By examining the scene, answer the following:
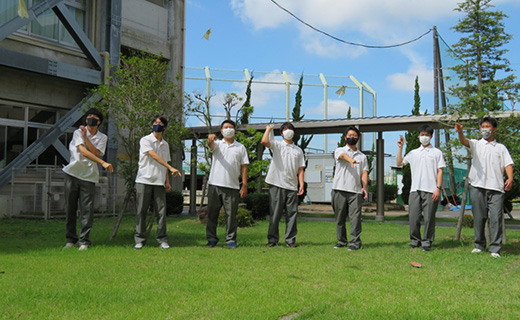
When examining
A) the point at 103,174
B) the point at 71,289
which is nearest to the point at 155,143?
the point at 71,289

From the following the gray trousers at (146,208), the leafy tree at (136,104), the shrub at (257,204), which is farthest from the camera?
the shrub at (257,204)

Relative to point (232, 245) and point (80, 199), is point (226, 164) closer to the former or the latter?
point (232, 245)

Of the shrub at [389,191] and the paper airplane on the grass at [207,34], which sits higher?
the paper airplane on the grass at [207,34]

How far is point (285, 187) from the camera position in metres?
7.40

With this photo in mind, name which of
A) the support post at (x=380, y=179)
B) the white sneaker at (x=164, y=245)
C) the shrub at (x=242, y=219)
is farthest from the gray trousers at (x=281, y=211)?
the support post at (x=380, y=179)

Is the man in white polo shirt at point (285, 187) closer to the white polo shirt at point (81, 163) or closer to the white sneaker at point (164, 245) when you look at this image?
the white sneaker at point (164, 245)

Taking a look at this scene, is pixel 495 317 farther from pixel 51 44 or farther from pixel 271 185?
pixel 51 44

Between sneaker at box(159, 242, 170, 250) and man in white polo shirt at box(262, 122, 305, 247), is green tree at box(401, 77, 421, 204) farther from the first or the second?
sneaker at box(159, 242, 170, 250)

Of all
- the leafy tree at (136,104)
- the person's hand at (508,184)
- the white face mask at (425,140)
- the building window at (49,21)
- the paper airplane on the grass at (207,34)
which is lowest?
the person's hand at (508,184)

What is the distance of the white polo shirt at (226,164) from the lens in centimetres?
715

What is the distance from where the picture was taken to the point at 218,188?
718 cm

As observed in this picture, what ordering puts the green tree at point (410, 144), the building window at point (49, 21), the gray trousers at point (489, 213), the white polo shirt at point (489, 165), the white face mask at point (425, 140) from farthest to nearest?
the green tree at point (410, 144) → the building window at point (49, 21) → the white face mask at point (425, 140) → the white polo shirt at point (489, 165) → the gray trousers at point (489, 213)

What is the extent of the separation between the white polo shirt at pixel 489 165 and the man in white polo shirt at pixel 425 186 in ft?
1.68

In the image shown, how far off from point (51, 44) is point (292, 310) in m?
14.2
